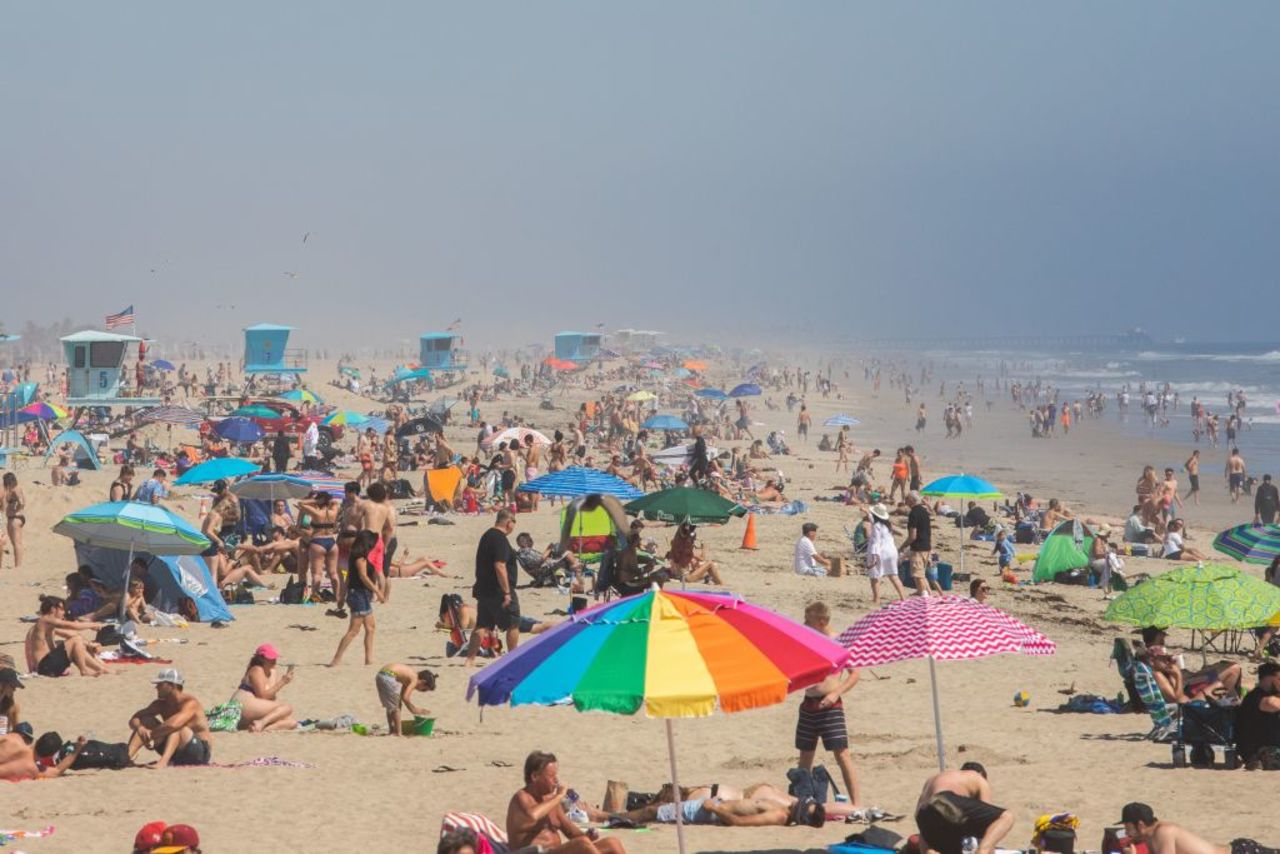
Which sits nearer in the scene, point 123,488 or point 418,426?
point 123,488

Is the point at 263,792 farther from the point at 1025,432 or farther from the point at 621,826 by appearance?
the point at 1025,432

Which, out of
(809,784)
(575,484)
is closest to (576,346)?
(575,484)

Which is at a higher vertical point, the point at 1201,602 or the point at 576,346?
the point at 576,346

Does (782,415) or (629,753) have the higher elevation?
(782,415)

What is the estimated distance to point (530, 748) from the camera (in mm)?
10680

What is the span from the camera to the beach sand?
8469mm

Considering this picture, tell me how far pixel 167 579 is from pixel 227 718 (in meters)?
4.70

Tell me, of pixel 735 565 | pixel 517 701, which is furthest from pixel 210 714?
pixel 735 565

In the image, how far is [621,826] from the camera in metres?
8.64

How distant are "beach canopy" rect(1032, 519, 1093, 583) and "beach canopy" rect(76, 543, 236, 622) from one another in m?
9.71

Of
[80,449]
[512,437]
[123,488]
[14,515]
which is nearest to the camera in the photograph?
[14,515]

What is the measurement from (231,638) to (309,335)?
159m

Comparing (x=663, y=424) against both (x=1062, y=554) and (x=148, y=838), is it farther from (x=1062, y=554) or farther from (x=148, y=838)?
(x=148, y=838)

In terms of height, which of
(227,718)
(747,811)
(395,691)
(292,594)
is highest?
(292,594)
